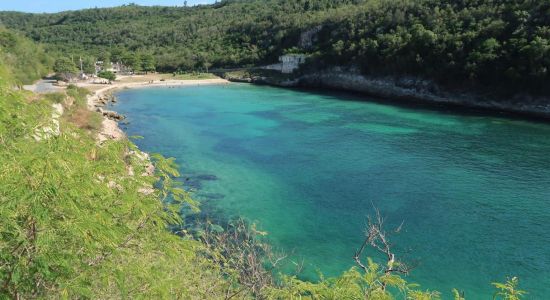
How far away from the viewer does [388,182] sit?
1097 inches

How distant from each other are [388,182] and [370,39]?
188 ft

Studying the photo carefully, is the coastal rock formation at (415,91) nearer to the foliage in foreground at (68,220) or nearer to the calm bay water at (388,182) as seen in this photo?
the calm bay water at (388,182)

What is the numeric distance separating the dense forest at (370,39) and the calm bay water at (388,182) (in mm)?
11808

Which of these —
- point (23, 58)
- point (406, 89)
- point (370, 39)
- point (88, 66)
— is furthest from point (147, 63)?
point (406, 89)

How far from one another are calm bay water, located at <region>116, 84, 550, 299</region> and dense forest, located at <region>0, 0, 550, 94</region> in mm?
11808

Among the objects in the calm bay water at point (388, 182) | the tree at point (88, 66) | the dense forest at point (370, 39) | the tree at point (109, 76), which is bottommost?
the calm bay water at point (388, 182)

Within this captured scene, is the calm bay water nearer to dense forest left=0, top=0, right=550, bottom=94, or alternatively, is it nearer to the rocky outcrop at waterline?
the rocky outcrop at waterline

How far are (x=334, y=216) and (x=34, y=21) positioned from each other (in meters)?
213

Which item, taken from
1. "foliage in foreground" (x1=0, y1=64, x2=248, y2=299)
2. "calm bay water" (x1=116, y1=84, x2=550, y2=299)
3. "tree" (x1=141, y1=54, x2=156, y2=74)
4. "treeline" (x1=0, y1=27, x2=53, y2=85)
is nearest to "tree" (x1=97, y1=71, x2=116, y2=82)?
"treeline" (x1=0, y1=27, x2=53, y2=85)

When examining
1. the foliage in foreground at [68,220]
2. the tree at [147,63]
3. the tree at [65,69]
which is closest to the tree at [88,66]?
the tree at [65,69]

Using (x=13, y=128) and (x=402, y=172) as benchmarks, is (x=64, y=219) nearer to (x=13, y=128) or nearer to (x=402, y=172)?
(x=13, y=128)

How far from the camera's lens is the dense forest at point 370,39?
57188 millimetres

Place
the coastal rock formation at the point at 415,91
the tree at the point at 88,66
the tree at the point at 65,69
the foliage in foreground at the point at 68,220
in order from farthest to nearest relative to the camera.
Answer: the tree at the point at 88,66 → the tree at the point at 65,69 → the coastal rock formation at the point at 415,91 → the foliage in foreground at the point at 68,220

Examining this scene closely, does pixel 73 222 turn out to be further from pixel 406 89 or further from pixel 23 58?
pixel 23 58
